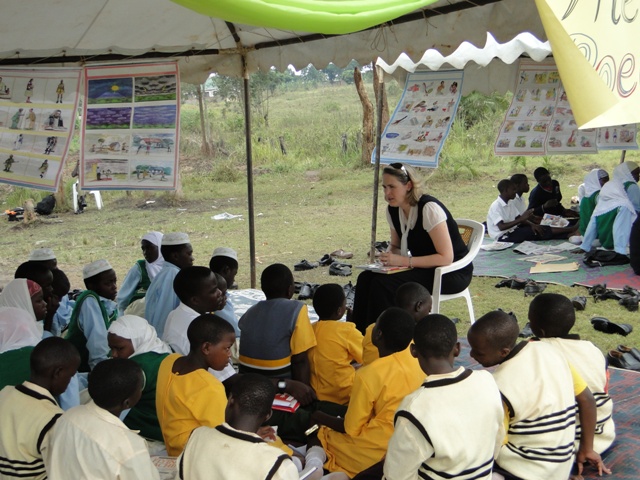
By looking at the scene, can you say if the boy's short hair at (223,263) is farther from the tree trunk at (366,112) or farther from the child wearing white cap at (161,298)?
the tree trunk at (366,112)

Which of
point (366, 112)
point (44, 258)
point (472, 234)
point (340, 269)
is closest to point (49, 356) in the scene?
point (44, 258)

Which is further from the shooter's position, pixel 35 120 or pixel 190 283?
pixel 35 120

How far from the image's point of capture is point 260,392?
7.43 feet

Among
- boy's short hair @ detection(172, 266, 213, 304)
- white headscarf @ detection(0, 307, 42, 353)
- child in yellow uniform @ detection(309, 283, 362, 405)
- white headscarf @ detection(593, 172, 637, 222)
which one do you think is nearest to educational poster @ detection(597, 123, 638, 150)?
white headscarf @ detection(593, 172, 637, 222)

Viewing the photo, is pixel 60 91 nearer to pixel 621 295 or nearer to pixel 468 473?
pixel 468 473

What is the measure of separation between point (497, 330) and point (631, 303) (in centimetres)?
382

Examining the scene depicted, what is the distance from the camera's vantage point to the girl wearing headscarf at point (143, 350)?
3.09 meters

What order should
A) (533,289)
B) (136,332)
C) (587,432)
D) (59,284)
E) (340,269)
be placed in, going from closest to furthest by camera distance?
(587,432)
(136,332)
(59,284)
(533,289)
(340,269)

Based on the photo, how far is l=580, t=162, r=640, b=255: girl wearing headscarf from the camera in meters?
7.46

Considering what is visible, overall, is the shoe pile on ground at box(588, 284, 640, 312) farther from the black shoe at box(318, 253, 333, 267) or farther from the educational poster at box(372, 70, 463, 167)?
the black shoe at box(318, 253, 333, 267)

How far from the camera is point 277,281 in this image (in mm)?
3746

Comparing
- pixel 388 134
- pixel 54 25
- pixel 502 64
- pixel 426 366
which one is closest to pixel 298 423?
pixel 426 366

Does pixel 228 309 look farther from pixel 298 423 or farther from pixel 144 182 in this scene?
pixel 298 423

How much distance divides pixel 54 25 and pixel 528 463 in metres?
4.14
